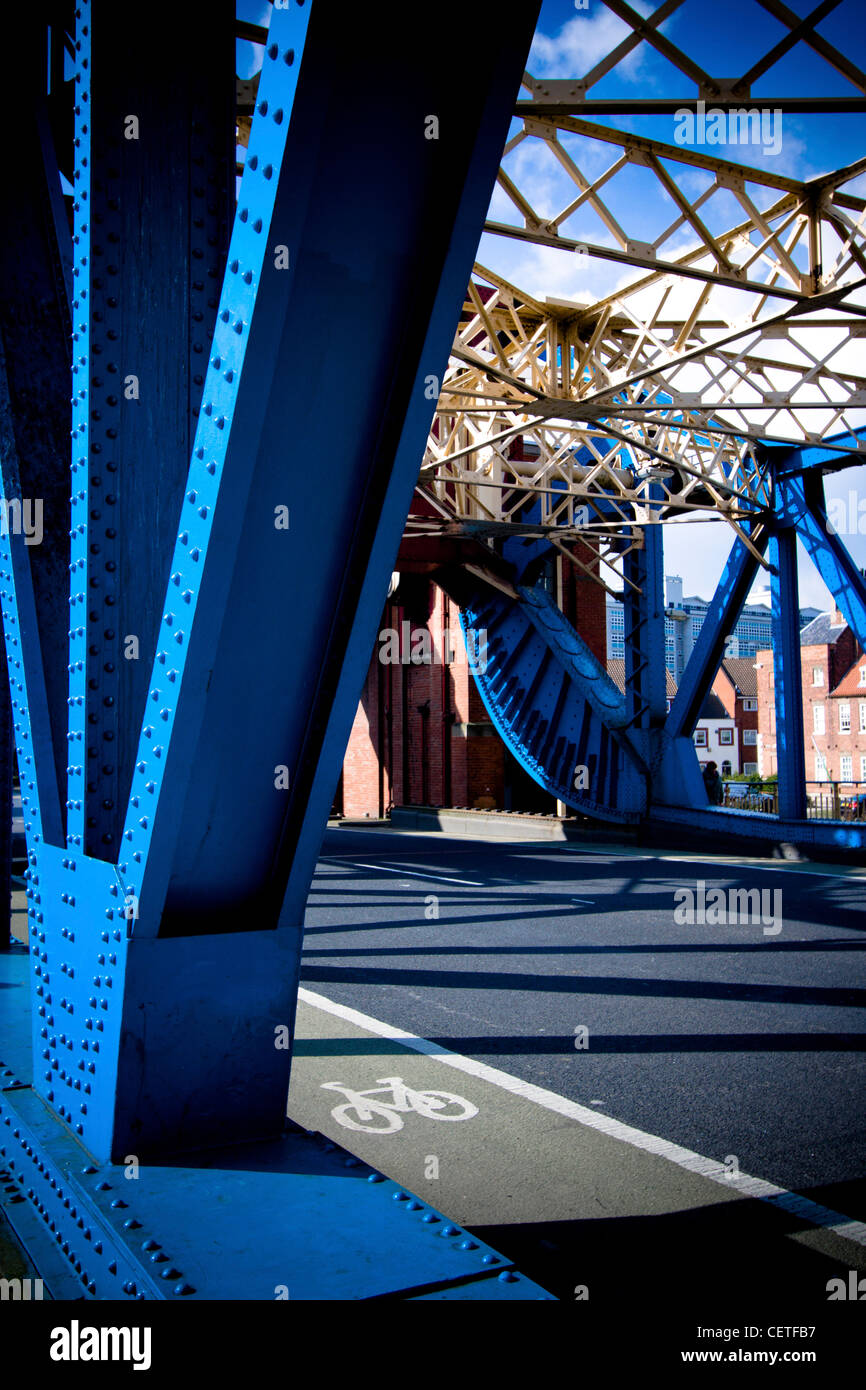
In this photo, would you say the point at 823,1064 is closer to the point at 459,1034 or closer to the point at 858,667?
the point at 459,1034

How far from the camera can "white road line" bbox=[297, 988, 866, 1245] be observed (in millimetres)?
3902

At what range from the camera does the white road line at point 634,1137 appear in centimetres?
390

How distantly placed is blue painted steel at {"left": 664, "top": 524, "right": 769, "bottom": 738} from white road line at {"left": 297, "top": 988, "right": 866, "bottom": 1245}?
1311 centimetres

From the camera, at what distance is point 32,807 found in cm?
329

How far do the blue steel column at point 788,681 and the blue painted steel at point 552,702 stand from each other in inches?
140

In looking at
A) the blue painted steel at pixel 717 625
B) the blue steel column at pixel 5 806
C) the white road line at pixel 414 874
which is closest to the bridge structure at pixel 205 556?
the blue steel column at pixel 5 806

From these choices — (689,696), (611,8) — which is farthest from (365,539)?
(689,696)

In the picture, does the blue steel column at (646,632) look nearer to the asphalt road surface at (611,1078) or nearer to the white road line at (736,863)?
the white road line at (736,863)

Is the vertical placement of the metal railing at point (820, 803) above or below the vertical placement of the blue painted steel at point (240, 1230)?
below

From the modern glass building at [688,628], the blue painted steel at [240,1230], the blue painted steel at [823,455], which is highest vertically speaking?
the modern glass building at [688,628]

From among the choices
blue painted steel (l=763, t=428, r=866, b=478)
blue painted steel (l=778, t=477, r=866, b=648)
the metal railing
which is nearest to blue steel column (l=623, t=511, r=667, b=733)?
the metal railing

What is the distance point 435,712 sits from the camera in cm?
2767

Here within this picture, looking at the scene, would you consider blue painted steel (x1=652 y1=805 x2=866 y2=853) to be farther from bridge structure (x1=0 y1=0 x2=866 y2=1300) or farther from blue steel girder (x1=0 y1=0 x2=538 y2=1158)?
blue steel girder (x1=0 y1=0 x2=538 y2=1158)

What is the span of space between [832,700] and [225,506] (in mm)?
65074
